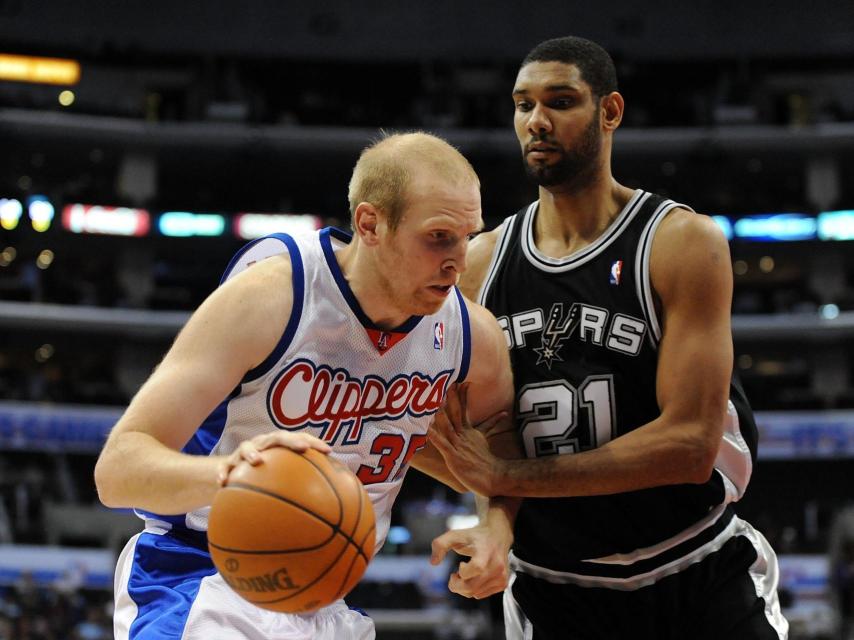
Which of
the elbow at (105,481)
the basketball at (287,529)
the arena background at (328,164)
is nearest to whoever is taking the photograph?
the basketball at (287,529)

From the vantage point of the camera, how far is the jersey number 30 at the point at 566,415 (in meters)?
4.20

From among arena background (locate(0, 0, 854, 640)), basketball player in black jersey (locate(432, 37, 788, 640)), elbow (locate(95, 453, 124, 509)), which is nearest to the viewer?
elbow (locate(95, 453, 124, 509))

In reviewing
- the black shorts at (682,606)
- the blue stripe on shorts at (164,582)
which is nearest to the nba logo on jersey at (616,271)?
the black shorts at (682,606)

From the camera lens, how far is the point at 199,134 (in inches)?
1061

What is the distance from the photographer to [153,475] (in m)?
2.96

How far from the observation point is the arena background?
25672 millimetres

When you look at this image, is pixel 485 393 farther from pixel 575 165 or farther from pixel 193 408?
pixel 193 408

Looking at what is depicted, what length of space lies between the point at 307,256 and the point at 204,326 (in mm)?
500

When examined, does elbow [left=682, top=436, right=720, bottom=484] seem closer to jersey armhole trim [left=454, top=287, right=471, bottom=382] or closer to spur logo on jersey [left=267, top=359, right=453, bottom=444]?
jersey armhole trim [left=454, top=287, right=471, bottom=382]

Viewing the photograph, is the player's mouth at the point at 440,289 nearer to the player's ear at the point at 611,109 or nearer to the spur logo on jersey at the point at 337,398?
the spur logo on jersey at the point at 337,398

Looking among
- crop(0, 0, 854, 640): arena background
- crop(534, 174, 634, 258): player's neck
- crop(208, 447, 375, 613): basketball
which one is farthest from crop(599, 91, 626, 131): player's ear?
crop(0, 0, 854, 640): arena background

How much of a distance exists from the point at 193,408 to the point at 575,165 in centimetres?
193

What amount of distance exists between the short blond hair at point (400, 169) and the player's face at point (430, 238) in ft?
0.09

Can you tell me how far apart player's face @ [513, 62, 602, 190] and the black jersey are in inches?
A: 11.6
